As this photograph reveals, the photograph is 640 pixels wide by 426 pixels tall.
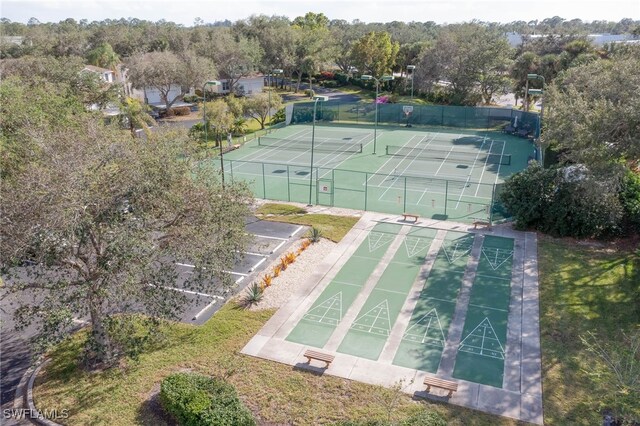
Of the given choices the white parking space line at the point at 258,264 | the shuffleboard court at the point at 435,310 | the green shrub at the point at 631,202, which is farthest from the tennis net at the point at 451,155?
the white parking space line at the point at 258,264

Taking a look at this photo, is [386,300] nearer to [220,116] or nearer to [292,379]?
[292,379]

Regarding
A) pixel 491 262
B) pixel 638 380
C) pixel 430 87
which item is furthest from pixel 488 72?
pixel 638 380

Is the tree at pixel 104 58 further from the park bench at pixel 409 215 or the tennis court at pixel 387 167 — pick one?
the park bench at pixel 409 215

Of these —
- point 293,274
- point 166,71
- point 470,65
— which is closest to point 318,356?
point 293,274

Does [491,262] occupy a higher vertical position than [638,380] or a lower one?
lower

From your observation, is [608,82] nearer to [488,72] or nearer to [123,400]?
[123,400]

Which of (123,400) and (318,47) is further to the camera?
(318,47)

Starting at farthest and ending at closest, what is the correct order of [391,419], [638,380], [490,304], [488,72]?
[488,72] → [490,304] → [391,419] → [638,380]
